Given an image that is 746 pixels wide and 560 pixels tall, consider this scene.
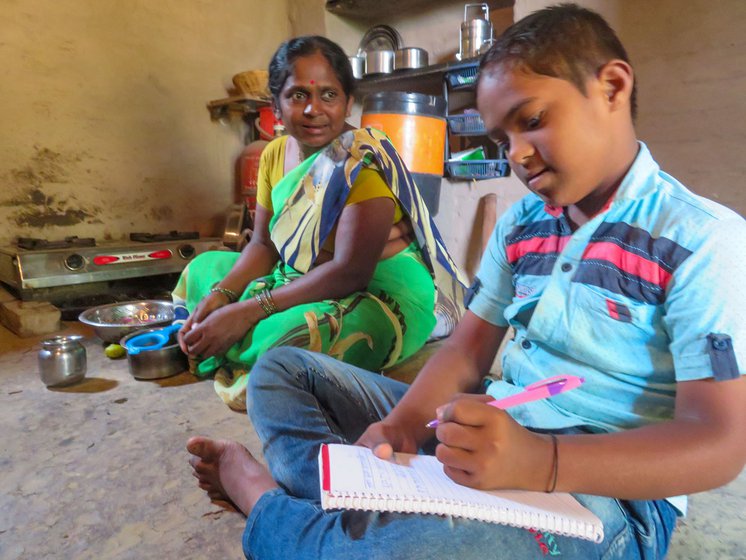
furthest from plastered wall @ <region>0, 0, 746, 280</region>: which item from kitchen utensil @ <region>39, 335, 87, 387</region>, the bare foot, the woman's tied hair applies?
the bare foot

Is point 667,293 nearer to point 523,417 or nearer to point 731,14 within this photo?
point 523,417

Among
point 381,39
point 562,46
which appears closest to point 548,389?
point 562,46

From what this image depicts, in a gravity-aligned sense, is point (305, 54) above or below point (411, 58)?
below

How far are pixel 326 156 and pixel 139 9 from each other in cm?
205

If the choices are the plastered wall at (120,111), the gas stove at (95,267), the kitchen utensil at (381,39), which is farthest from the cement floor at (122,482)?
the kitchen utensil at (381,39)

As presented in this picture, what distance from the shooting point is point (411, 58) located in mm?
2541

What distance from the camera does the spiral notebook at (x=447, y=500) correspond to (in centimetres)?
51

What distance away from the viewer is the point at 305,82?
5.00 ft

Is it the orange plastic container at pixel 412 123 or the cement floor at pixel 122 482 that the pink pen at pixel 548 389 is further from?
the orange plastic container at pixel 412 123

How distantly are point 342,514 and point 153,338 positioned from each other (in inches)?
52.8

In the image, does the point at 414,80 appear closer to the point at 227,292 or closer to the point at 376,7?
the point at 376,7

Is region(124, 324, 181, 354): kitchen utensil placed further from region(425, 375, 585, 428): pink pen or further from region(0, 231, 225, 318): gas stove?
region(425, 375, 585, 428): pink pen

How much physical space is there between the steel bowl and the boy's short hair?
1.70 metres

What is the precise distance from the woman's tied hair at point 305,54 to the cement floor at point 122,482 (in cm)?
105
